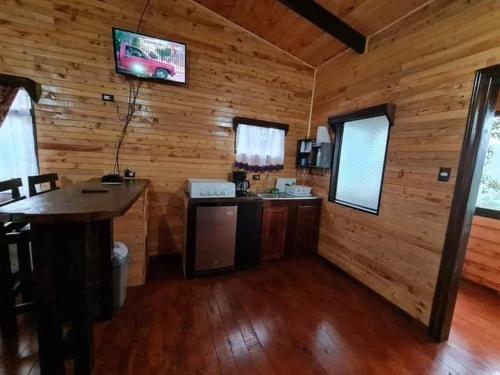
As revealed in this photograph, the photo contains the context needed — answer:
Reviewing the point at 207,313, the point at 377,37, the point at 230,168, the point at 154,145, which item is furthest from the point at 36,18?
the point at 377,37

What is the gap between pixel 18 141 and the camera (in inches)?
93.3

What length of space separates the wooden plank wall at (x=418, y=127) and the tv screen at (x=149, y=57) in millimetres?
2231

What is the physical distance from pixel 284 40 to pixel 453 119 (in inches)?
92.1

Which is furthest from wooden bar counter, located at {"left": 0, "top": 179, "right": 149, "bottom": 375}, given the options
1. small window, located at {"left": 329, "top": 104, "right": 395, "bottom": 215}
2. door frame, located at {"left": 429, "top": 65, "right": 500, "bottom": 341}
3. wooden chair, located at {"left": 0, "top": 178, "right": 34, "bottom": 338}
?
small window, located at {"left": 329, "top": 104, "right": 395, "bottom": 215}

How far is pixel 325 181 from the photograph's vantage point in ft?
10.9

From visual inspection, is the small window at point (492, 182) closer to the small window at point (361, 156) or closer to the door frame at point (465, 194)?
the small window at point (361, 156)

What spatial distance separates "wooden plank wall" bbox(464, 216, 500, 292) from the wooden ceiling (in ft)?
8.88

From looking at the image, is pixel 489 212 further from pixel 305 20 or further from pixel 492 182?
pixel 305 20

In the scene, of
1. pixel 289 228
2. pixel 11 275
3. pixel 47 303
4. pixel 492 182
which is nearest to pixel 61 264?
pixel 47 303

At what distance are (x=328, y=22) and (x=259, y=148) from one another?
1709 millimetres

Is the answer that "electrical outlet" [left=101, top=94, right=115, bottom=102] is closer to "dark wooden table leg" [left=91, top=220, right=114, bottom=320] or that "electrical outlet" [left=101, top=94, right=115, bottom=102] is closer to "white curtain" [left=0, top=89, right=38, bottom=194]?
"white curtain" [left=0, top=89, right=38, bottom=194]

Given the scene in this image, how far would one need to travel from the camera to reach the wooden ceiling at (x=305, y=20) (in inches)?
89.5

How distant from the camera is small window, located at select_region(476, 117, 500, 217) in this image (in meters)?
2.83

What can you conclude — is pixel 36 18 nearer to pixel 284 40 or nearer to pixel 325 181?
pixel 284 40
